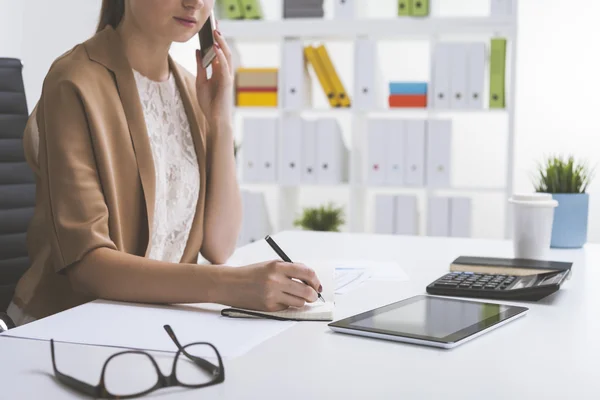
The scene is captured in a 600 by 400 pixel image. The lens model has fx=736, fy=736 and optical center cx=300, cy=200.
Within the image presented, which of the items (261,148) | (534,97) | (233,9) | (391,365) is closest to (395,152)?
(261,148)

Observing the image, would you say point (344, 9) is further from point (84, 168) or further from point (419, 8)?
point (84, 168)

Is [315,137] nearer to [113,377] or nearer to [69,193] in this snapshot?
[69,193]

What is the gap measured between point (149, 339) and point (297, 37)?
9.82 feet

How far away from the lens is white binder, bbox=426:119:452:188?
3.47 m

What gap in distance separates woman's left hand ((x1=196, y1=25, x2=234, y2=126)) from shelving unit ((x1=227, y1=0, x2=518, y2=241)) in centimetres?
205

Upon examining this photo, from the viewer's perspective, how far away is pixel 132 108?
133 cm

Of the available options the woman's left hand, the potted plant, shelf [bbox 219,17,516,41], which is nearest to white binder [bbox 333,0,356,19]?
shelf [bbox 219,17,516,41]

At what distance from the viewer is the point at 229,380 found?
2.41 feet

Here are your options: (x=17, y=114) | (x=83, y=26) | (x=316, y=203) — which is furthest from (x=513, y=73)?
(x=17, y=114)

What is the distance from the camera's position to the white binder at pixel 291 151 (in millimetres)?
3635

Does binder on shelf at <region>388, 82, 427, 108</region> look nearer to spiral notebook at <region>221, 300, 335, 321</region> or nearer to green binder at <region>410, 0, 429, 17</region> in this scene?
green binder at <region>410, 0, 429, 17</region>

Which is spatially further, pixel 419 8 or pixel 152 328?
pixel 419 8

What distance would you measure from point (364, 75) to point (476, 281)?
2.47 m

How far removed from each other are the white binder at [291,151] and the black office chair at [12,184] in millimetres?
2115
